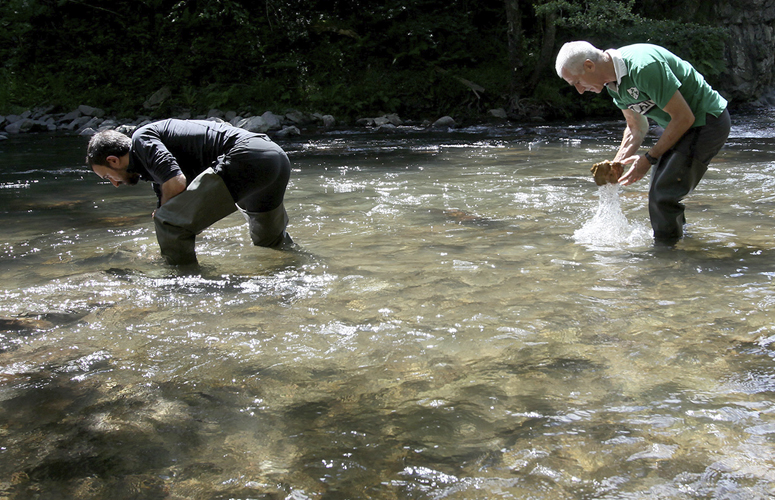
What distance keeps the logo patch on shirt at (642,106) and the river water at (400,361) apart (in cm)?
78

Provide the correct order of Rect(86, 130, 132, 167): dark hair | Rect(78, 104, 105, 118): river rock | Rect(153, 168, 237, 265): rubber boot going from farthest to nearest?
1. Rect(78, 104, 105, 118): river rock
2. Rect(153, 168, 237, 265): rubber boot
3. Rect(86, 130, 132, 167): dark hair

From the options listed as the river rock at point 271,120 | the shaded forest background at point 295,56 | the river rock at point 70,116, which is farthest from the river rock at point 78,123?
the river rock at point 271,120

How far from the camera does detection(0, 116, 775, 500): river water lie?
2203mm

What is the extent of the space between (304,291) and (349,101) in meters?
16.8

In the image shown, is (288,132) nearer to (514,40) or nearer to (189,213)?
(514,40)

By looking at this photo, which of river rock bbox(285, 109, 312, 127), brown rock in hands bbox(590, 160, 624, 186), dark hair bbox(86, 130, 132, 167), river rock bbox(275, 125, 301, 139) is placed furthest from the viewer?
river rock bbox(285, 109, 312, 127)

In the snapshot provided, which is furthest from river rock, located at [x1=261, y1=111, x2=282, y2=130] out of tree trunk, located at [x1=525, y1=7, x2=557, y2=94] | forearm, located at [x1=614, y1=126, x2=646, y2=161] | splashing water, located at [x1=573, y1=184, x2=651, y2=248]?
→ forearm, located at [x1=614, y1=126, x2=646, y2=161]

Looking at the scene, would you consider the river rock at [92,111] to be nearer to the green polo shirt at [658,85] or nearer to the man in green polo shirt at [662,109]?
the man in green polo shirt at [662,109]

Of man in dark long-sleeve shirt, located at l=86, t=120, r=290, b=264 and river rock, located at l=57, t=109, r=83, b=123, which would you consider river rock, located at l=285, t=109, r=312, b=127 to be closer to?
river rock, located at l=57, t=109, r=83, b=123

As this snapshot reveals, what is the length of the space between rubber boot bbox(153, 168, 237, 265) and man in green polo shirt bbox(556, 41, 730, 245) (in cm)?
262

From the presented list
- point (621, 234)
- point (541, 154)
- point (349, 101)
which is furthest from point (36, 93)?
point (621, 234)

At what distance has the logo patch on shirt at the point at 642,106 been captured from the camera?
460 cm

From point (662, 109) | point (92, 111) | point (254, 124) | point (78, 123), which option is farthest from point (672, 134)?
point (92, 111)

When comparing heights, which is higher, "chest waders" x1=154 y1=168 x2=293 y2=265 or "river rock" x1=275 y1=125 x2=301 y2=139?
"river rock" x1=275 y1=125 x2=301 y2=139
